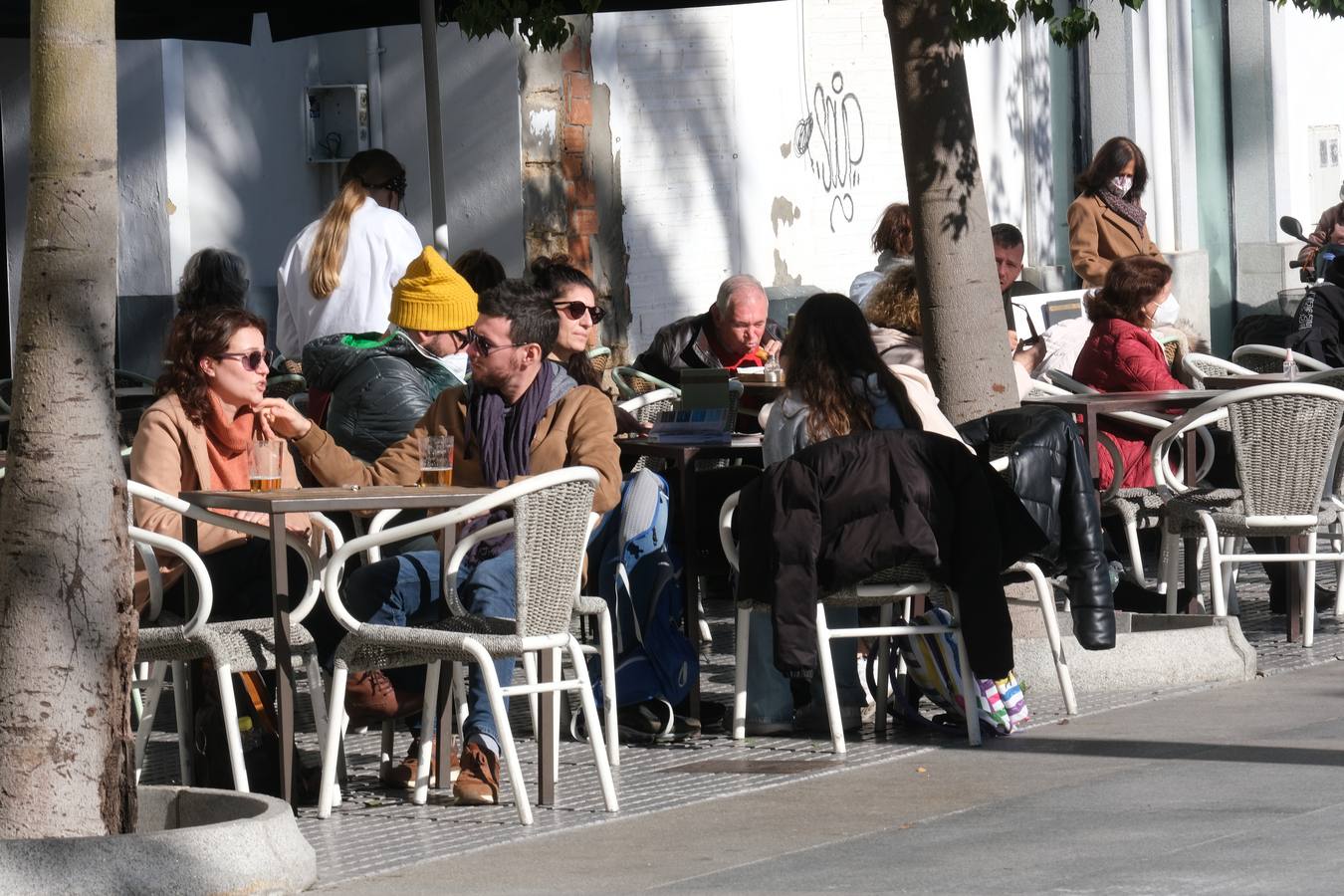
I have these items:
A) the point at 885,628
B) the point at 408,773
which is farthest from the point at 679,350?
the point at 408,773

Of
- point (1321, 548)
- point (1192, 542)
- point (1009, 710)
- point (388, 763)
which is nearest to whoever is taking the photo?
point (388, 763)

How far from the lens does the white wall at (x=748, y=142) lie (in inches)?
535

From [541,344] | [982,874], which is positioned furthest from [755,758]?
[982,874]

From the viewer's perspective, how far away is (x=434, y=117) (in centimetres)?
1016

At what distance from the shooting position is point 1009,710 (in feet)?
22.9

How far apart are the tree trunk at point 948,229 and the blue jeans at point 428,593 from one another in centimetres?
213

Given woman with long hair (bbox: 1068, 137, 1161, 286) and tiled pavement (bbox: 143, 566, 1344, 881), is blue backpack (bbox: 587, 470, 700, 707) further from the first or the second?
woman with long hair (bbox: 1068, 137, 1161, 286)

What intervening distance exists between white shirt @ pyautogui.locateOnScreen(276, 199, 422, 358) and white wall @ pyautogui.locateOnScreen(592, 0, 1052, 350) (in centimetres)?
333

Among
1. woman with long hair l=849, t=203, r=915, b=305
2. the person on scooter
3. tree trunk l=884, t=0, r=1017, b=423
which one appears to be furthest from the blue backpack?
the person on scooter

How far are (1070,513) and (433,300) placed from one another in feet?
6.79

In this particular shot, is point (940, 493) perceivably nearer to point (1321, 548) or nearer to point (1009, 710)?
point (1009, 710)

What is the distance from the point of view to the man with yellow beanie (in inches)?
298

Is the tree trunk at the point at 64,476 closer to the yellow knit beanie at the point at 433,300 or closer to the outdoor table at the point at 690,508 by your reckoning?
the outdoor table at the point at 690,508

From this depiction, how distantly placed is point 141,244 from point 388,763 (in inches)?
221
